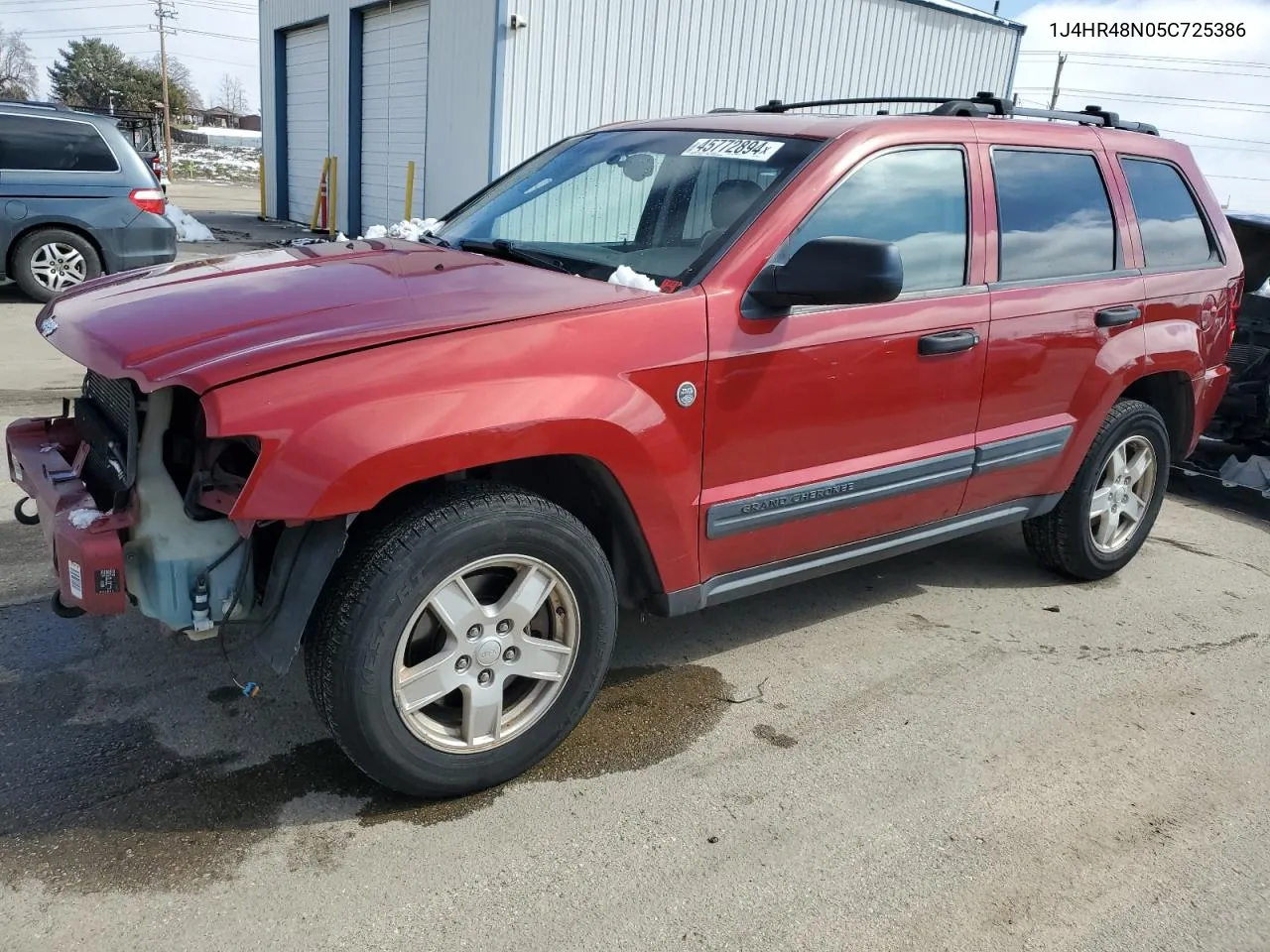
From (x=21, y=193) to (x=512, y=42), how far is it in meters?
5.49

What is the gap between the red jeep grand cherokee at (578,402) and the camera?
247cm

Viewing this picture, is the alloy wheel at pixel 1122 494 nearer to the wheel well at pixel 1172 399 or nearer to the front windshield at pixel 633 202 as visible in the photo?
the wheel well at pixel 1172 399

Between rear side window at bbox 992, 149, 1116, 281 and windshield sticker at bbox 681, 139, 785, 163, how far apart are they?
928 mm

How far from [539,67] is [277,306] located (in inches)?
416

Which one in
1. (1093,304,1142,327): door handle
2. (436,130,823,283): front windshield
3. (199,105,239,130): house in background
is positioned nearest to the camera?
(436,130,823,283): front windshield

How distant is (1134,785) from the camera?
3.09 metres

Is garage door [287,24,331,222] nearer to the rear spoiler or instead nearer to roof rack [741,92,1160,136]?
the rear spoiler

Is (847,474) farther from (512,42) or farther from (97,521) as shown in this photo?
(512,42)

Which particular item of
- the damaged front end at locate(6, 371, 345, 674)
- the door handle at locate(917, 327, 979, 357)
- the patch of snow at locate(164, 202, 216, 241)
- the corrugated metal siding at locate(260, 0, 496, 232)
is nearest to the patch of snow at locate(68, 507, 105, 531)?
the damaged front end at locate(6, 371, 345, 674)

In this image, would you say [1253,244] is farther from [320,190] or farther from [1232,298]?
[320,190]

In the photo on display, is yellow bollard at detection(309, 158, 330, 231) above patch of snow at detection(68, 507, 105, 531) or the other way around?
above

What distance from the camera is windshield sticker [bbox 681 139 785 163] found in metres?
3.35

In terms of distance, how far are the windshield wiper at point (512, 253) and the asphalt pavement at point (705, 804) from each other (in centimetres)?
141

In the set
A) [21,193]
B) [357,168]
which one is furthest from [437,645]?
[357,168]
